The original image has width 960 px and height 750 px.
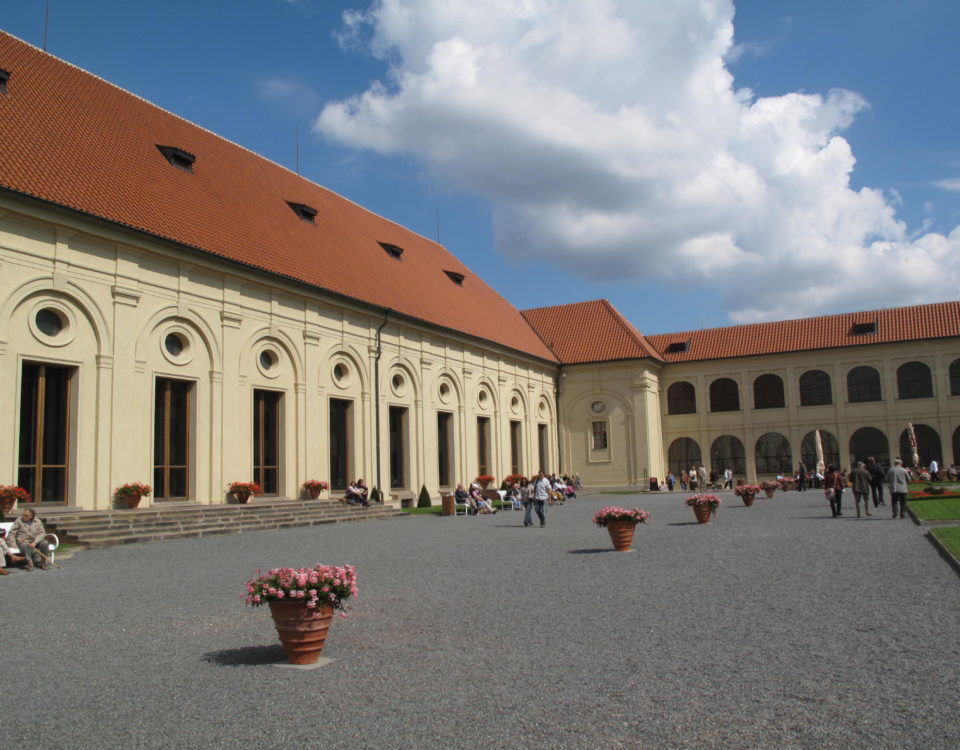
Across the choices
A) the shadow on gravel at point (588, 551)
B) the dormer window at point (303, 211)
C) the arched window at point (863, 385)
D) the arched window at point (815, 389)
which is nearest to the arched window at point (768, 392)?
the arched window at point (815, 389)

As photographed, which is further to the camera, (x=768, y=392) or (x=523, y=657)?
(x=768, y=392)

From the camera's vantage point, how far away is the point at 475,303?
4550 centimetres

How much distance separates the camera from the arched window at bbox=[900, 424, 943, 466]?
46.6m

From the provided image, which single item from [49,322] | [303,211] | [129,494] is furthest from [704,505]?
[303,211]

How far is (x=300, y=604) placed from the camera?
727 cm

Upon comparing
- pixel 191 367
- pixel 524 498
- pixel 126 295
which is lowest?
pixel 524 498

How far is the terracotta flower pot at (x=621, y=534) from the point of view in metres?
15.4

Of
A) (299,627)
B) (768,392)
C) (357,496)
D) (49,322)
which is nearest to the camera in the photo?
(299,627)

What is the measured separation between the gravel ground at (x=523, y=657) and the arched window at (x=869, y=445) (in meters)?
36.5

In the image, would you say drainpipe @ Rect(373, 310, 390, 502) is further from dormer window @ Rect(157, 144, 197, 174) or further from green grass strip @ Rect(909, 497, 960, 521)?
green grass strip @ Rect(909, 497, 960, 521)

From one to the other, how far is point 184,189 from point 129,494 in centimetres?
1093

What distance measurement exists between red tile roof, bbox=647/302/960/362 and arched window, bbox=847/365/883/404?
5.59ft

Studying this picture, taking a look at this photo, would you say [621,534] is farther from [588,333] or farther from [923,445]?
[923,445]

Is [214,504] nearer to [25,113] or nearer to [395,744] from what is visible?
[25,113]
